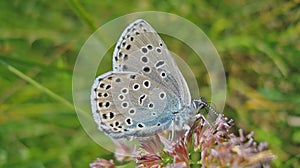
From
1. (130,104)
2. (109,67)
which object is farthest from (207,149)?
(109,67)

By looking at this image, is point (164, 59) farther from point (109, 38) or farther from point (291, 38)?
point (291, 38)

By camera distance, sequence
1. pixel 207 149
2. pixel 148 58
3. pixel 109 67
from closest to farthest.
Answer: pixel 207 149
pixel 148 58
pixel 109 67

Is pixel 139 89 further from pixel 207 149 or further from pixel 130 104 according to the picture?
pixel 207 149

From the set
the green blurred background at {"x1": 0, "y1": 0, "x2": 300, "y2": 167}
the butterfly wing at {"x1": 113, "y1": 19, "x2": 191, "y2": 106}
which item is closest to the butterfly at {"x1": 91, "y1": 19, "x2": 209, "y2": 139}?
the butterfly wing at {"x1": 113, "y1": 19, "x2": 191, "y2": 106}

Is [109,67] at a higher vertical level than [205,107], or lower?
higher

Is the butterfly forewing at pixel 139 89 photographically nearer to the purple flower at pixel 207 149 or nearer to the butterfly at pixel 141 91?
the butterfly at pixel 141 91

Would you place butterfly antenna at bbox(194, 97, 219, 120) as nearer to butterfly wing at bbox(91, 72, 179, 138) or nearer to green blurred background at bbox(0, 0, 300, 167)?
butterfly wing at bbox(91, 72, 179, 138)
